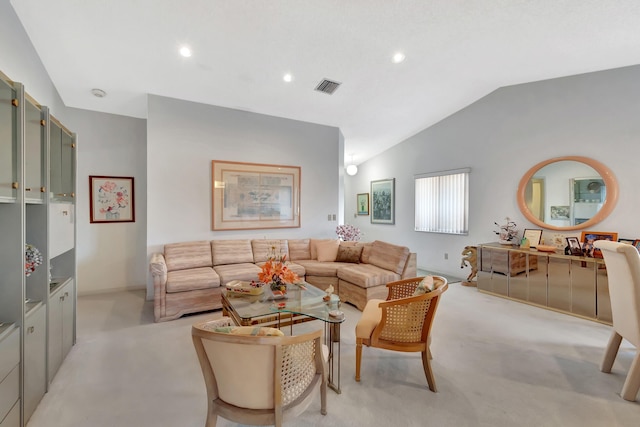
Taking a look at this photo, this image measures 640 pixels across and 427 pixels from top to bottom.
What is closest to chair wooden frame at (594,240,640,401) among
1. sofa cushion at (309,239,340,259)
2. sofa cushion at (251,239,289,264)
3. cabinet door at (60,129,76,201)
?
sofa cushion at (309,239,340,259)

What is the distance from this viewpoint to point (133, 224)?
14.9ft

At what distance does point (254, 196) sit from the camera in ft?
15.4

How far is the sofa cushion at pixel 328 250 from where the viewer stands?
4.59 m

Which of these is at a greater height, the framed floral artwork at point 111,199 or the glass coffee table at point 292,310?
the framed floral artwork at point 111,199

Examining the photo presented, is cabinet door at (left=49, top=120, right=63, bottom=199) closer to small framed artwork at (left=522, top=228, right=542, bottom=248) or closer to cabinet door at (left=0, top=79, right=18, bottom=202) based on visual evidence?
cabinet door at (left=0, top=79, right=18, bottom=202)

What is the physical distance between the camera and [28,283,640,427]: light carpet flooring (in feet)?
5.93

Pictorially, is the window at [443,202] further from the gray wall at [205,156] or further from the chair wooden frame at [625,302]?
the chair wooden frame at [625,302]

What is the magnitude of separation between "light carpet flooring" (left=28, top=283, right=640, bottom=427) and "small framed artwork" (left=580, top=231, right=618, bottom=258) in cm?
85

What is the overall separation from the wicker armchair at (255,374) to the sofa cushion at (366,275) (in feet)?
7.18

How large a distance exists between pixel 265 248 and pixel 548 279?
406 cm

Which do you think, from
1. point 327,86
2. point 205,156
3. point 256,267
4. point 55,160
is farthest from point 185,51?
point 256,267

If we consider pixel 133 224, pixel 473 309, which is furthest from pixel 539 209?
pixel 133 224

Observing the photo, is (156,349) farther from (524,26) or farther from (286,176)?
(524,26)

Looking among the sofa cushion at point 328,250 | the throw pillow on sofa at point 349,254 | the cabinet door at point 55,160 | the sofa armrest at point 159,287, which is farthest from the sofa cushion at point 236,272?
the cabinet door at point 55,160
